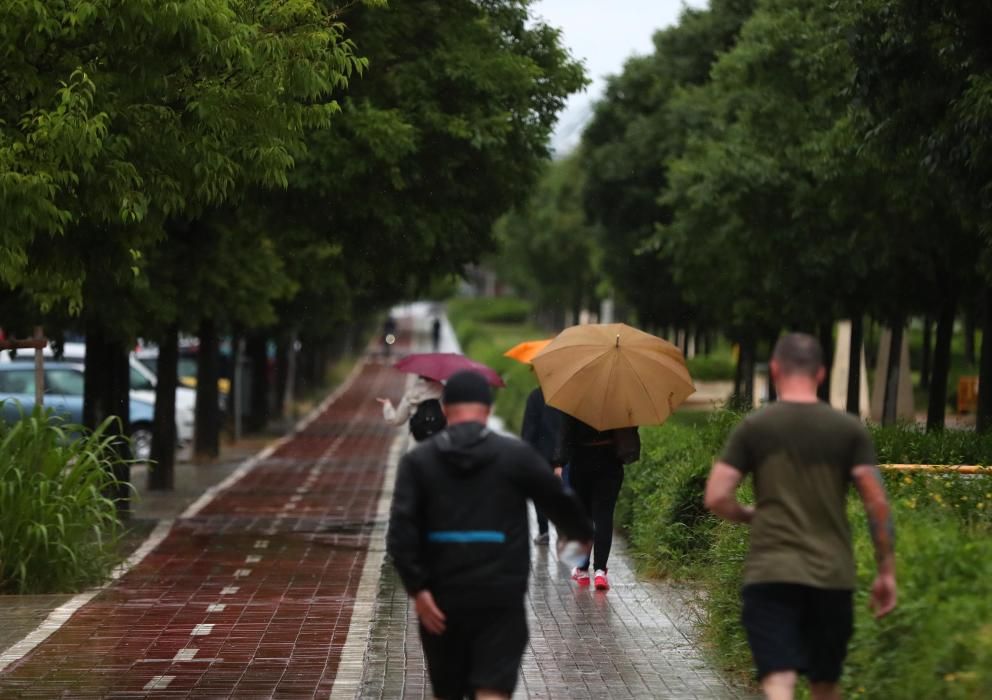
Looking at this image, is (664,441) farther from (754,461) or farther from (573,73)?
(754,461)

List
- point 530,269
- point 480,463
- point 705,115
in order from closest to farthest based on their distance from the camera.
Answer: point 480,463, point 705,115, point 530,269

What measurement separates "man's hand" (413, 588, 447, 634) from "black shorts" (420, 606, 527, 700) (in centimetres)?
6

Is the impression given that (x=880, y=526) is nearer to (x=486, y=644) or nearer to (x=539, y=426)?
(x=486, y=644)

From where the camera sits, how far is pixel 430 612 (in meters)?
6.00

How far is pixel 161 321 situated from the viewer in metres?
20.6

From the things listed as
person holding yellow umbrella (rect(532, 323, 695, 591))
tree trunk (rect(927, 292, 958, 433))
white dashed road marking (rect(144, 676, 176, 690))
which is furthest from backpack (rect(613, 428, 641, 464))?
tree trunk (rect(927, 292, 958, 433))

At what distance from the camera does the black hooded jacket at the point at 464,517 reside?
237 inches

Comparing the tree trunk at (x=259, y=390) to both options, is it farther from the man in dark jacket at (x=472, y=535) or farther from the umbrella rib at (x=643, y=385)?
the man in dark jacket at (x=472, y=535)

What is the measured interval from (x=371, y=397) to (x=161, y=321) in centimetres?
3553

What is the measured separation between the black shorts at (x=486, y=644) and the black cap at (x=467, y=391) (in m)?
0.74

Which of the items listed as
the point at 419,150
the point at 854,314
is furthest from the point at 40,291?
the point at 854,314

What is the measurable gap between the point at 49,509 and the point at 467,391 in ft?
22.7

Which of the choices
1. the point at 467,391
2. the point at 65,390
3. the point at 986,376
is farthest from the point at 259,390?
the point at 467,391

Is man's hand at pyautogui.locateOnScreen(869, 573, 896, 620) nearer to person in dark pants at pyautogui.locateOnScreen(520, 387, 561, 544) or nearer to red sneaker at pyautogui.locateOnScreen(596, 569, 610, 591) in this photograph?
red sneaker at pyautogui.locateOnScreen(596, 569, 610, 591)
